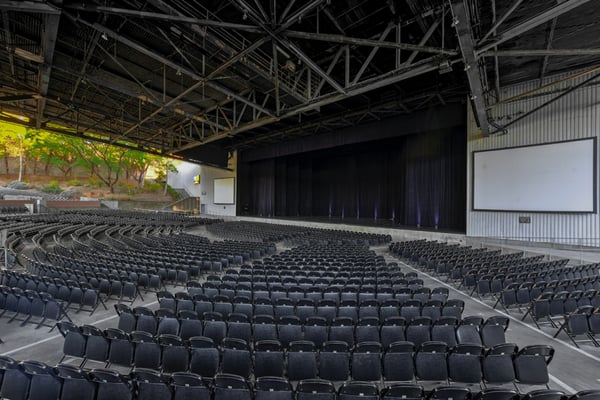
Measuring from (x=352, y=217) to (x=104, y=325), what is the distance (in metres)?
28.3

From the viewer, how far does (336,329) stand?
4641mm

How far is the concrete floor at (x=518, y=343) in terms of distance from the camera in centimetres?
429

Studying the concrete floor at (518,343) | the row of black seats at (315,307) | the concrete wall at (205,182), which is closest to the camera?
the concrete floor at (518,343)

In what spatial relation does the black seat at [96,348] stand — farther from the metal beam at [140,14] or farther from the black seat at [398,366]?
the metal beam at [140,14]

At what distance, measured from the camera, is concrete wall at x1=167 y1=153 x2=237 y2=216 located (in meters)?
34.5

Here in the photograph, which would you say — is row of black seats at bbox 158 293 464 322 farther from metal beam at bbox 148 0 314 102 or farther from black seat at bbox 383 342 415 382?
metal beam at bbox 148 0 314 102

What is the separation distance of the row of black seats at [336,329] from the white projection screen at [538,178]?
1319cm

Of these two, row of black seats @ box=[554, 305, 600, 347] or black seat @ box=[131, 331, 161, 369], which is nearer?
black seat @ box=[131, 331, 161, 369]

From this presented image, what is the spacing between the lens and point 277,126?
2781 centimetres

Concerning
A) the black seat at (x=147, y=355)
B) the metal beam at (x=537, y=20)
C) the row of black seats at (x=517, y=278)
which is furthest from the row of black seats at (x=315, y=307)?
the metal beam at (x=537, y=20)

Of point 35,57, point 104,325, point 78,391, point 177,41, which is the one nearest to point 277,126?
point 177,41

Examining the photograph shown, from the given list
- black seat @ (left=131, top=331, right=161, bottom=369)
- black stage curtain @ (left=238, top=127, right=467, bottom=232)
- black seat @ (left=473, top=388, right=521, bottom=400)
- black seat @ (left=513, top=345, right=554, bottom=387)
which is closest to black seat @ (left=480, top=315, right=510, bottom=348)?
black seat @ (left=513, top=345, right=554, bottom=387)

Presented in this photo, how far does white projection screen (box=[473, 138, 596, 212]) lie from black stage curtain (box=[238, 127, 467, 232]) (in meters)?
3.13

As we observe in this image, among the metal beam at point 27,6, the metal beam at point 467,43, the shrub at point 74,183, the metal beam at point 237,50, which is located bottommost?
the shrub at point 74,183
